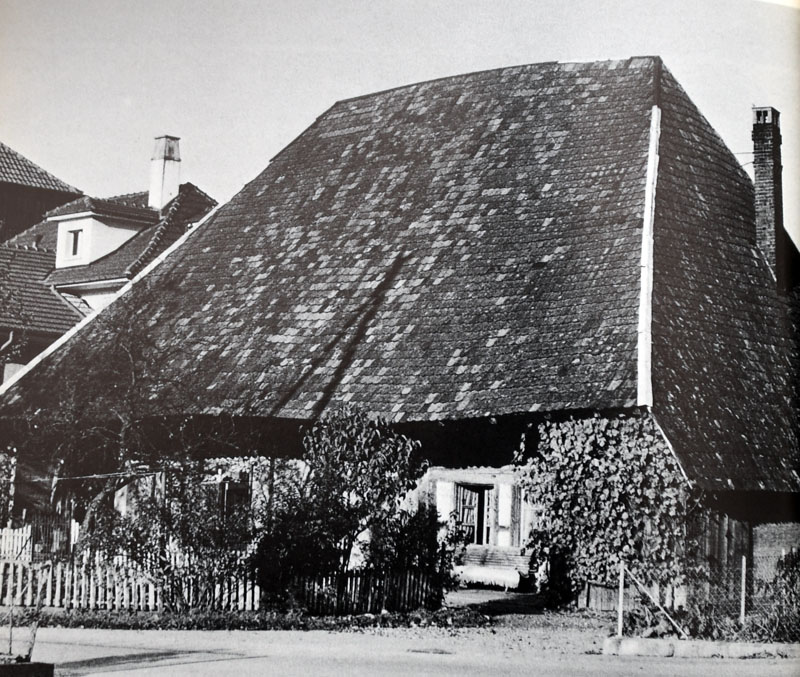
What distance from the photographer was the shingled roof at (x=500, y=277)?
1564cm

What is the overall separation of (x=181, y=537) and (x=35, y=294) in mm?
13409

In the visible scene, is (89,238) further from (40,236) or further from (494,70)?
(494,70)

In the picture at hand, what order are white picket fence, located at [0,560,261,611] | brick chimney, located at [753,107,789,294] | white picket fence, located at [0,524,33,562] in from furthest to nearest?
brick chimney, located at [753,107,789,294] → white picket fence, located at [0,524,33,562] → white picket fence, located at [0,560,261,611]

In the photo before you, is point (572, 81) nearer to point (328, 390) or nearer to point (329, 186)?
point (329, 186)

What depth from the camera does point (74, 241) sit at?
2938 centimetres

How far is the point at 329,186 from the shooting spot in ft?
71.6

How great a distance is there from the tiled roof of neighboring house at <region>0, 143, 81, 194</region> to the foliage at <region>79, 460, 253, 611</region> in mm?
4270

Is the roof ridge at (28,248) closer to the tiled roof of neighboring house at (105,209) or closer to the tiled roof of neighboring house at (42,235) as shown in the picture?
the tiled roof of neighboring house at (42,235)

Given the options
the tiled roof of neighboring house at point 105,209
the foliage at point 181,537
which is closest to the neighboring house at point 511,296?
the foliage at point 181,537

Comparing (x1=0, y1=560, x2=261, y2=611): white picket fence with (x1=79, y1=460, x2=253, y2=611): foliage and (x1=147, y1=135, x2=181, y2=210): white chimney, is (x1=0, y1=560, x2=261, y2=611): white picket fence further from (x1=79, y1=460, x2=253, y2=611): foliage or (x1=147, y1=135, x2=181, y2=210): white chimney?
(x1=147, y1=135, x2=181, y2=210): white chimney

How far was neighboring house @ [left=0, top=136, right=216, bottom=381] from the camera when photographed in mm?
26938

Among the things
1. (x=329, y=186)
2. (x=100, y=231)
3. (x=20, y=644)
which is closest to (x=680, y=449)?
(x=20, y=644)

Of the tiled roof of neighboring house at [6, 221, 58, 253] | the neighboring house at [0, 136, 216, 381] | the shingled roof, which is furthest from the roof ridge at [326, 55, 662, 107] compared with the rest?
the tiled roof of neighboring house at [6, 221, 58, 253]

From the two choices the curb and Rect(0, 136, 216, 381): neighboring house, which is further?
Rect(0, 136, 216, 381): neighboring house
